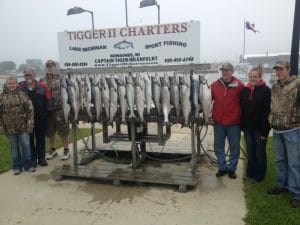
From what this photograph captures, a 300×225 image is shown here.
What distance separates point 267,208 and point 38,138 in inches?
181

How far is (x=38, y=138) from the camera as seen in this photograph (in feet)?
23.5

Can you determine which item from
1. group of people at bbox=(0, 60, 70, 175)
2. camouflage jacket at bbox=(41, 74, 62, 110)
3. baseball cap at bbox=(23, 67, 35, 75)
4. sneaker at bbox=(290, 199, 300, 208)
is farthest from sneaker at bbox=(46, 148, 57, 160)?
sneaker at bbox=(290, 199, 300, 208)

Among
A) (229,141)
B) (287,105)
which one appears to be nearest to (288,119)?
(287,105)

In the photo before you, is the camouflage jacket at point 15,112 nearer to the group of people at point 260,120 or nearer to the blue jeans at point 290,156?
the group of people at point 260,120

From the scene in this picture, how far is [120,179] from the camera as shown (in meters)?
5.89

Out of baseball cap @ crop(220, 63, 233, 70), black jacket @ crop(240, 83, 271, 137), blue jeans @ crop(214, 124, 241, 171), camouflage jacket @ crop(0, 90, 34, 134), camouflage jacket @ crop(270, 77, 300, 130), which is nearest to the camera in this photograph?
camouflage jacket @ crop(270, 77, 300, 130)

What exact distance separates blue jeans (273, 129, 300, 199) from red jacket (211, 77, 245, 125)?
855 mm

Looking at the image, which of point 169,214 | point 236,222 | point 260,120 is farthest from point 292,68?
point 169,214

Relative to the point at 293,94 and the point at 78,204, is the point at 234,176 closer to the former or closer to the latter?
the point at 293,94

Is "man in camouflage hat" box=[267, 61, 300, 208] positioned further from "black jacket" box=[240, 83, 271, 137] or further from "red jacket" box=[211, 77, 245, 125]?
"red jacket" box=[211, 77, 245, 125]

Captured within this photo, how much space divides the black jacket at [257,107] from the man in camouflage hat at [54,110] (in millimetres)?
3445

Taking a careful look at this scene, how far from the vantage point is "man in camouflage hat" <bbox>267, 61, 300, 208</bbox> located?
473 centimetres

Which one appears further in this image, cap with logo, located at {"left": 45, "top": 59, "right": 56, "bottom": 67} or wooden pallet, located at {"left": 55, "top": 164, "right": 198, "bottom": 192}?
cap with logo, located at {"left": 45, "top": 59, "right": 56, "bottom": 67}

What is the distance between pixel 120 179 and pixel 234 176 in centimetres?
195
